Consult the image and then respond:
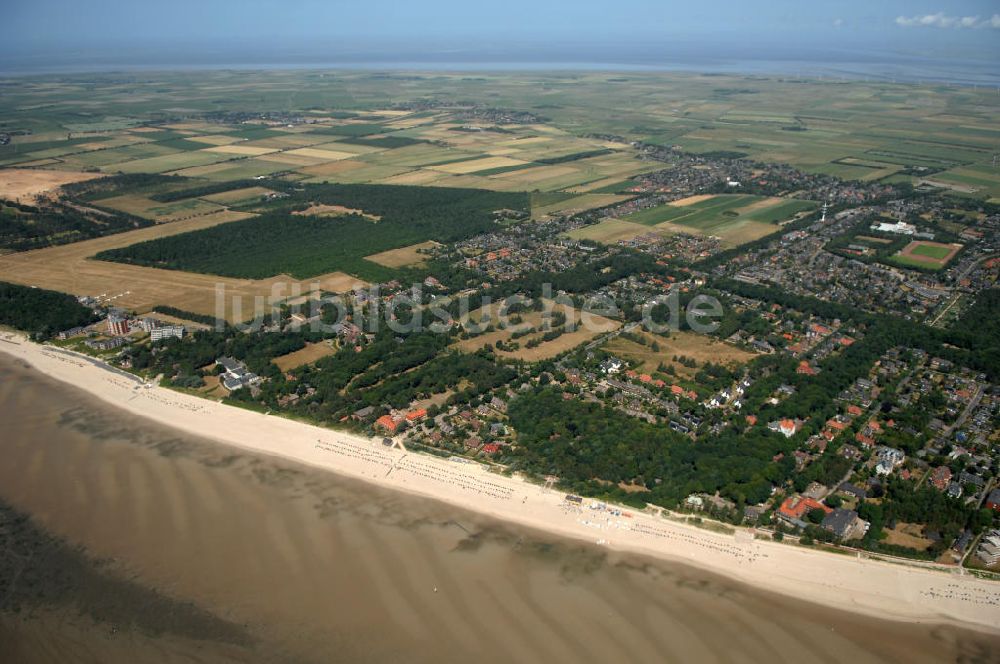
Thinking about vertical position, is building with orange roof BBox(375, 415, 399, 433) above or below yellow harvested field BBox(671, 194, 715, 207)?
below

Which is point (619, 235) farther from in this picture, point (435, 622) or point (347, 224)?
point (435, 622)

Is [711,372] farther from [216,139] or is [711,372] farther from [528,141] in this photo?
[216,139]

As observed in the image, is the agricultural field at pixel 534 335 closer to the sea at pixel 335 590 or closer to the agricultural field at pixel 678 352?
the agricultural field at pixel 678 352

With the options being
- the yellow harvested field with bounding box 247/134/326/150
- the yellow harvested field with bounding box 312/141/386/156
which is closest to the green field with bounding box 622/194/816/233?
the yellow harvested field with bounding box 312/141/386/156

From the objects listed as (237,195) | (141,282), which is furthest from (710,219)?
(141,282)

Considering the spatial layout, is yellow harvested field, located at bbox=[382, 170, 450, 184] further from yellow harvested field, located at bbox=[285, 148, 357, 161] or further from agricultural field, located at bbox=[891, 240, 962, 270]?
agricultural field, located at bbox=[891, 240, 962, 270]

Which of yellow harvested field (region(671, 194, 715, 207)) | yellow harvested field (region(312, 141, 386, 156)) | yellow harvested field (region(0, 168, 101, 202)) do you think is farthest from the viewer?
yellow harvested field (region(312, 141, 386, 156))
